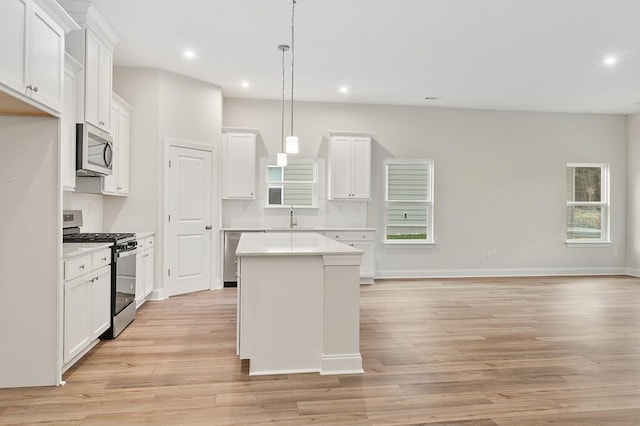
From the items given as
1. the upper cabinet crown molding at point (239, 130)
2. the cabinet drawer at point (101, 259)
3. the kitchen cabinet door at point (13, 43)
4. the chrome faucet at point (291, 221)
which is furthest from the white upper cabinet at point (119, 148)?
the chrome faucet at point (291, 221)

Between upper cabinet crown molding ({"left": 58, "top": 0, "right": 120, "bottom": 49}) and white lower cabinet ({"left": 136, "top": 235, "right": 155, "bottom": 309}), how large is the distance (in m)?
2.15

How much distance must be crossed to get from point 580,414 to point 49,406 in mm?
3058

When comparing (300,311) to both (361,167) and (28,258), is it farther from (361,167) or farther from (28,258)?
(361,167)

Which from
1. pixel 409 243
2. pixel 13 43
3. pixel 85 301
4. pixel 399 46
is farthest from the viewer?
pixel 409 243

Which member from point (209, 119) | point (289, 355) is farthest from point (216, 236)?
point (289, 355)

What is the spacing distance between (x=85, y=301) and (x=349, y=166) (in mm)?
4454

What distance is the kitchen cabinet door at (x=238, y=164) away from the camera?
6.39m

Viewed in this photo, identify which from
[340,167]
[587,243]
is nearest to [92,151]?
[340,167]

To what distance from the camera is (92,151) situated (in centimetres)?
389

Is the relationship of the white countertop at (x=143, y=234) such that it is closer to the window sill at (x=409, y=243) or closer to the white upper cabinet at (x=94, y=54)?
the white upper cabinet at (x=94, y=54)

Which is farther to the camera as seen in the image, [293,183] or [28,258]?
[293,183]

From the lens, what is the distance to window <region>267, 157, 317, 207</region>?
6867 mm

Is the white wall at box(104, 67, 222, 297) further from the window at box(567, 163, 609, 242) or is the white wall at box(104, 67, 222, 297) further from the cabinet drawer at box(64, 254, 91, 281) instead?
the window at box(567, 163, 609, 242)

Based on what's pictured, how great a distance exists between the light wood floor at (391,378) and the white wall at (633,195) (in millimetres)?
3606
